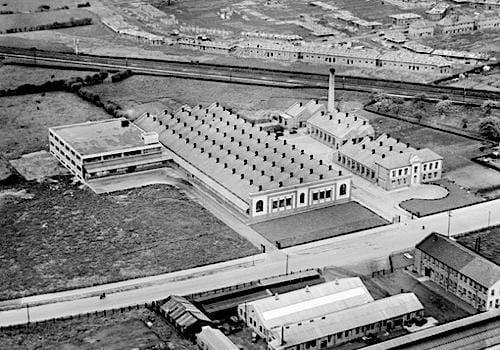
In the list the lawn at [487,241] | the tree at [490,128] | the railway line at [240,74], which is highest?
the railway line at [240,74]

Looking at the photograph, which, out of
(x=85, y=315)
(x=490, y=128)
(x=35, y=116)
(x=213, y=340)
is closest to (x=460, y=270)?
(x=213, y=340)

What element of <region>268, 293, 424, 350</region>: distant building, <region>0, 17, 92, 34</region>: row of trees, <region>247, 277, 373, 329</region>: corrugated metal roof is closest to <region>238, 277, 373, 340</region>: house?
<region>247, 277, 373, 329</region>: corrugated metal roof

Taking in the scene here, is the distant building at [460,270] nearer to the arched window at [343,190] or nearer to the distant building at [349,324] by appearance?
the distant building at [349,324]

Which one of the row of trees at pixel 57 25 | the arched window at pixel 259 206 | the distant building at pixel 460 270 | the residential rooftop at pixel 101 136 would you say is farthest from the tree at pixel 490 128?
the row of trees at pixel 57 25

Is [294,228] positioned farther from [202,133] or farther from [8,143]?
[8,143]

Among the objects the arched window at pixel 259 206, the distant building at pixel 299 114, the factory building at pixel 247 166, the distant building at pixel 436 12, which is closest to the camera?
→ the arched window at pixel 259 206

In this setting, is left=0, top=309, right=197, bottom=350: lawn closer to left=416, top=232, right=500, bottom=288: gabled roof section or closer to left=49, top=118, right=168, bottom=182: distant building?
left=416, top=232, right=500, bottom=288: gabled roof section
